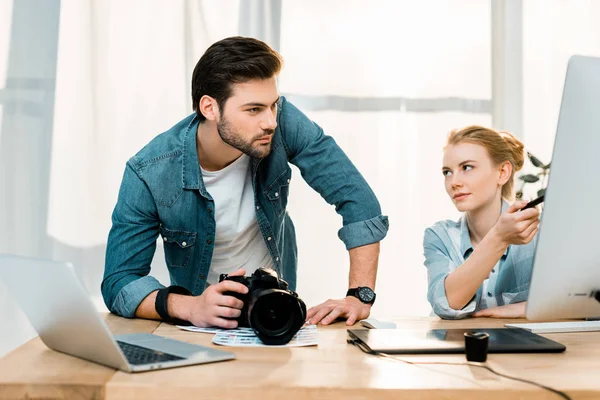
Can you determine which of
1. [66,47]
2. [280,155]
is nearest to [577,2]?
[280,155]

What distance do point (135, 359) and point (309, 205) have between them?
2.06 meters

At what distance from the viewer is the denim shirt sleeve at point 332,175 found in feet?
5.60

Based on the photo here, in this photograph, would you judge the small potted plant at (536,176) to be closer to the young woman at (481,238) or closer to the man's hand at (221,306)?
the young woman at (481,238)

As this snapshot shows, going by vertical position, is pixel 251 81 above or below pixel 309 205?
above

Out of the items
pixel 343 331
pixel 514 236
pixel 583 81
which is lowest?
pixel 343 331

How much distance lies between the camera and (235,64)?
1719mm

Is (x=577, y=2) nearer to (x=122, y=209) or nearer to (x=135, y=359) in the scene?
(x=122, y=209)

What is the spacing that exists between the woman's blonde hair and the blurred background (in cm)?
106

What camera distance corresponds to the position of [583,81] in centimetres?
92

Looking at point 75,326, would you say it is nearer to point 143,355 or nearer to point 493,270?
point 143,355

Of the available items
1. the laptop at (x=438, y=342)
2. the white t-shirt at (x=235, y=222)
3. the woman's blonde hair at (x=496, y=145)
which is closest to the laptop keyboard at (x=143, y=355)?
the laptop at (x=438, y=342)

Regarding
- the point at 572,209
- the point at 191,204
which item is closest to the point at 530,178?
the point at 191,204

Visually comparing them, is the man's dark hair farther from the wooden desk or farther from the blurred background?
the blurred background

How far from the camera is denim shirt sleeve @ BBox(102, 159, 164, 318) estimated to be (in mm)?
1408
